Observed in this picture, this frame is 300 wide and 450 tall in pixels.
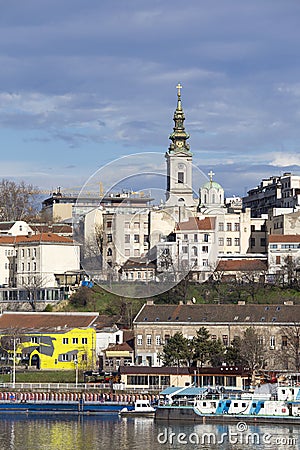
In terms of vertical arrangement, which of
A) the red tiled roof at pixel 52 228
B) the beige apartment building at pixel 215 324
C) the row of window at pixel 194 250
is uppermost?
the red tiled roof at pixel 52 228

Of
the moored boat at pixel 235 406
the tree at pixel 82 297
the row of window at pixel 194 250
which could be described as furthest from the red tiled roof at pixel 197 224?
the moored boat at pixel 235 406

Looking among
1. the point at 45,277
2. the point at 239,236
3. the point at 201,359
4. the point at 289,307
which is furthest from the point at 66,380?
the point at 239,236

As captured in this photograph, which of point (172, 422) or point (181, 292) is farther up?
point (181, 292)

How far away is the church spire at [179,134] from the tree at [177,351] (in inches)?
2118

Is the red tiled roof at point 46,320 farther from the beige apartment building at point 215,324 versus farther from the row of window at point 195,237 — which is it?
the row of window at point 195,237

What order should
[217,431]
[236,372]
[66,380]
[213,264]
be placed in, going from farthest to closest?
[213,264], [66,380], [236,372], [217,431]

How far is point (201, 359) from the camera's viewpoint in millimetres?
80125

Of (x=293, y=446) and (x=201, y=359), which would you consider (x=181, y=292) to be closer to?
(x=201, y=359)

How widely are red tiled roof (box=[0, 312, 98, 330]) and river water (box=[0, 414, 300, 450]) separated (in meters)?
18.9

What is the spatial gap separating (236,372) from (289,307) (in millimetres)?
10458

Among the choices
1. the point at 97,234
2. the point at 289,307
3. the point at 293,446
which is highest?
the point at 97,234

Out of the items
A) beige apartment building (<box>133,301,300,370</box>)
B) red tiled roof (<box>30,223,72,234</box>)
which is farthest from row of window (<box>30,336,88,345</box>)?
red tiled roof (<box>30,223,72,234</box>)

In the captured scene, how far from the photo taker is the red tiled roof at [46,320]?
9206 centimetres

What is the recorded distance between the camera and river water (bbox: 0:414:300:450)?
201 ft
